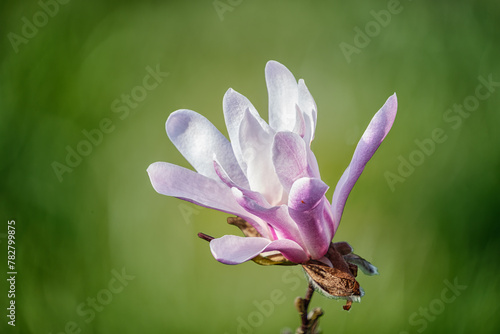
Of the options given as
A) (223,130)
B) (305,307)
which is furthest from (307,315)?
(223,130)

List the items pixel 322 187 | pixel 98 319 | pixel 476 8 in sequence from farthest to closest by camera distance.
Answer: pixel 476 8, pixel 98 319, pixel 322 187

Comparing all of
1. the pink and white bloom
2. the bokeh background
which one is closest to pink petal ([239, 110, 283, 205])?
the pink and white bloom

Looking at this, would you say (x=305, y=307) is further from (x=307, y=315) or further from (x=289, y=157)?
(x=289, y=157)

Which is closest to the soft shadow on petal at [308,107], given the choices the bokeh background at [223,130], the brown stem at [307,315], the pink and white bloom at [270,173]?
the pink and white bloom at [270,173]

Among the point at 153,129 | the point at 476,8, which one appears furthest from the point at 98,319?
the point at 476,8

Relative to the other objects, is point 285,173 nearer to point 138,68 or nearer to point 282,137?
point 282,137

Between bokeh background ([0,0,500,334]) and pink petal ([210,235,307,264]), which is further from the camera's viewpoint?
bokeh background ([0,0,500,334])

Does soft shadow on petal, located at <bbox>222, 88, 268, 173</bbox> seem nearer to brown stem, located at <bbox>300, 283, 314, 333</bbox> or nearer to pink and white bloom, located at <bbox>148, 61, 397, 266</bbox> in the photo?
pink and white bloom, located at <bbox>148, 61, 397, 266</bbox>
